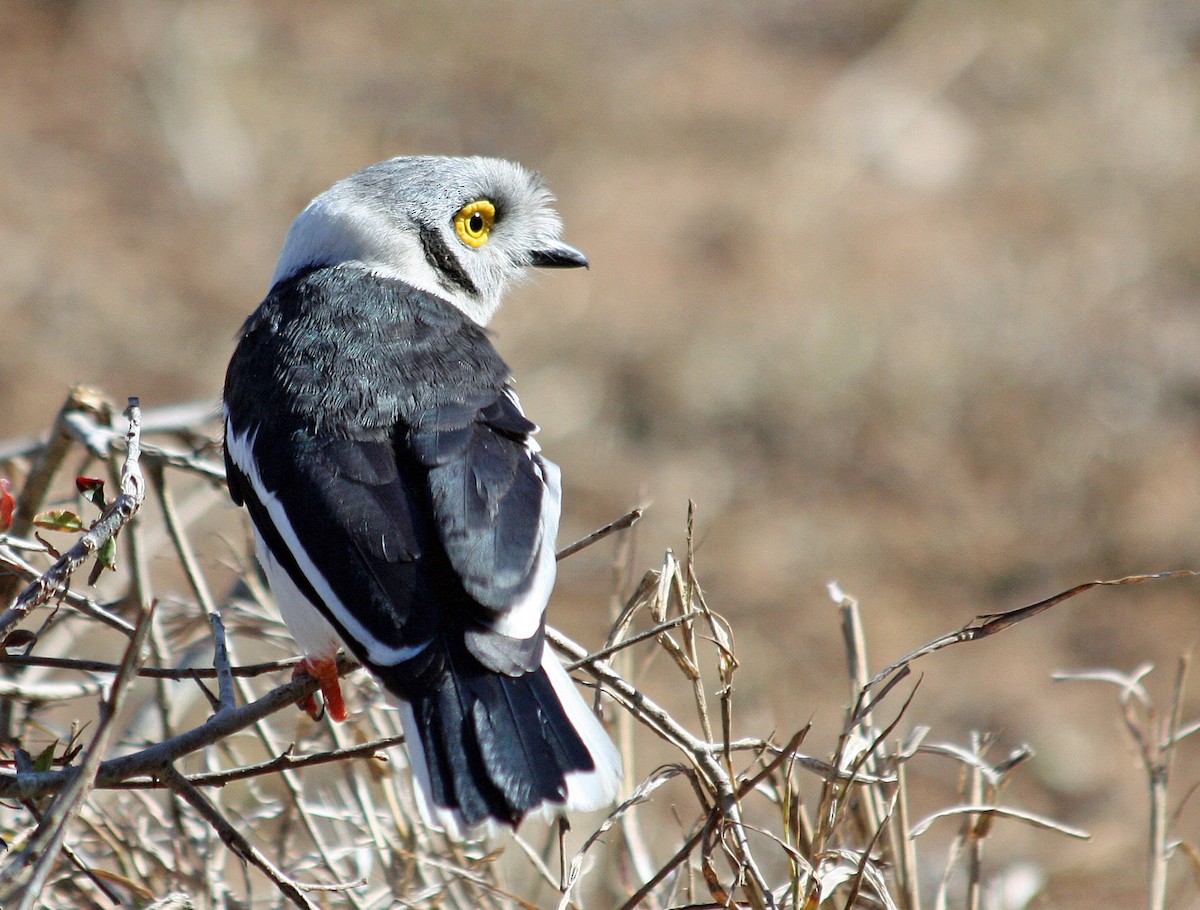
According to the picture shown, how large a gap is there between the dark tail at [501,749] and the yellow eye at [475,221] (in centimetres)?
203

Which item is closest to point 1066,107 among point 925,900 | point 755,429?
point 755,429

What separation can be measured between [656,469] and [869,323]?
1554 mm

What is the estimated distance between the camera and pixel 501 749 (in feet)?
8.21

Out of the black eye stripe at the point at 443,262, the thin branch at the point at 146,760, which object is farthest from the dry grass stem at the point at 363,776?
the black eye stripe at the point at 443,262

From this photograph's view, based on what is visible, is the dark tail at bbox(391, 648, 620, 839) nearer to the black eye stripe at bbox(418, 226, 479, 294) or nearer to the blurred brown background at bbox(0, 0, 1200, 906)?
the black eye stripe at bbox(418, 226, 479, 294)

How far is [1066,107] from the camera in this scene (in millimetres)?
9773

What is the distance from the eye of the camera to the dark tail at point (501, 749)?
8.00 ft

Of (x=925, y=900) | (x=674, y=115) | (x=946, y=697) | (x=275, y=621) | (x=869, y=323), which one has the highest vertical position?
(x=674, y=115)

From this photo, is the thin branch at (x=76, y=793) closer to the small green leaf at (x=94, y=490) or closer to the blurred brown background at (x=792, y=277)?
the small green leaf at (x=94, y=490)

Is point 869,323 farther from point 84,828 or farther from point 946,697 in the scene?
point 84,828

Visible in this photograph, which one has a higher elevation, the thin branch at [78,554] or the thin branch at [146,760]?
the thin branch at [78,554]

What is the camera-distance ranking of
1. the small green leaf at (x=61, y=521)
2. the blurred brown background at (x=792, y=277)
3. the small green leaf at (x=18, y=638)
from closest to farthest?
the small green leaf at (x=18, y=638), the small green leaf at (x=61, y=521), the blurred brown background at (x=792, y=277)

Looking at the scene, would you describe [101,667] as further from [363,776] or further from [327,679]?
[363,776]

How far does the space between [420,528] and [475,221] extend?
1820 millimetres
